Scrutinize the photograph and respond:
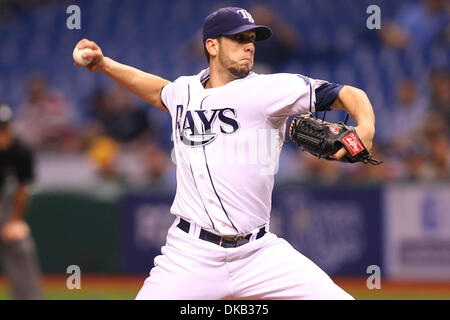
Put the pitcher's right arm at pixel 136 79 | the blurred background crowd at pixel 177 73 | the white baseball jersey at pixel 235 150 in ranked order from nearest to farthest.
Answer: the white baseball jersey at pixel 235 150 → the pitcher's right arm at pixel 136 79 → the blurred background crowd at pixel 177 73

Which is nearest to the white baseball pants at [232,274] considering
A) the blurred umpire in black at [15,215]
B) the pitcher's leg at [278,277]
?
the pitcher's leg at [278,277]

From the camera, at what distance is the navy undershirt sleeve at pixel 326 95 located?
4121mm

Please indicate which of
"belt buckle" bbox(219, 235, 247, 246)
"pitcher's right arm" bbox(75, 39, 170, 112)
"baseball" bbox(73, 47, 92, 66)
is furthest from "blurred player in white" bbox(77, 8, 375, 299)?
"baseball" bbox(73, 47, 92, 66)

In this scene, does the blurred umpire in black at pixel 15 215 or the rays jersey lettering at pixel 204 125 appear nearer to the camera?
the rays jersey lettering at pixel 204 125

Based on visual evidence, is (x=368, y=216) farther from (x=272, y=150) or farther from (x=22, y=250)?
(x=272, y=150)

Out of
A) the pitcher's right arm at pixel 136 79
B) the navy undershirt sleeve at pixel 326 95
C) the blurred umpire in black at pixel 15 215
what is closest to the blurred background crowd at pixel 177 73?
the blurred umpire in black at pixel 15 215

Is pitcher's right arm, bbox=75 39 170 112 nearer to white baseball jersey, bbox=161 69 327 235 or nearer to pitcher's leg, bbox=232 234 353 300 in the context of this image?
white baseball jersey, bbox=161 69 327 235

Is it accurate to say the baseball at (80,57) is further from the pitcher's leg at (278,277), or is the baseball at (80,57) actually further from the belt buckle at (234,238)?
the pitcher's leg at (278,277)

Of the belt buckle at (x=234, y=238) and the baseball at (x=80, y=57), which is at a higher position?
the baseball at (x=80, y=57)

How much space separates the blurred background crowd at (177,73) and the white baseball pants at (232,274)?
5.54m

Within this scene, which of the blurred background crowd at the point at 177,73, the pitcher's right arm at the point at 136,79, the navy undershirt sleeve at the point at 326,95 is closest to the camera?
the navy undershirt sleeve at the point at 326,95

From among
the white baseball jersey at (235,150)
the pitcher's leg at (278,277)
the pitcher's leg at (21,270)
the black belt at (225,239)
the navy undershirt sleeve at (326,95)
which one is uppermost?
the navy undershirt sleeve at (326,95)

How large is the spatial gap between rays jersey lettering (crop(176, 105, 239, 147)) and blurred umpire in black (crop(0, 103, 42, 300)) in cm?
325
